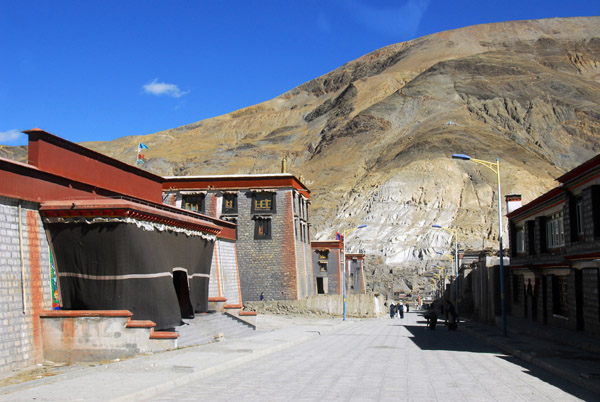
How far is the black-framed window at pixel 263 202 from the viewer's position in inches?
1667

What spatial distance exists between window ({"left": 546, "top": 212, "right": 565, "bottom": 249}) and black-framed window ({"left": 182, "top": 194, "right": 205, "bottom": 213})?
74.9ft

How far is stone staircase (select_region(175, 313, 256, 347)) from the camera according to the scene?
21472 millimetres

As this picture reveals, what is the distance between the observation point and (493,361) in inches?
711

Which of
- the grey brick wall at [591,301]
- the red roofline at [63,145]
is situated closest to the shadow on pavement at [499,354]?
the grey brick wall at [591,301]

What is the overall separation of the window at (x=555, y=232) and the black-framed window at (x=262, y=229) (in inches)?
721

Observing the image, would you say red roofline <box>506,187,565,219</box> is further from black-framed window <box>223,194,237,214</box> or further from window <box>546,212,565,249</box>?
black-framed window <box>223,194,237,214</box>

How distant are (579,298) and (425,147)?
94.8m

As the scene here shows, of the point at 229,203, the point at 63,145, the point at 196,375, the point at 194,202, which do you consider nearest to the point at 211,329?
the point at 63,145

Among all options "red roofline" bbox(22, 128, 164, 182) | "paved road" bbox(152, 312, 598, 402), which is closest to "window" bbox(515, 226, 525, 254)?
"paved road" bbox(152, 312, 598, 402)

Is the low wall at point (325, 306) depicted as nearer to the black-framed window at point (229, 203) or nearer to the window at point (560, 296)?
the black-framed window at point (229, 203)

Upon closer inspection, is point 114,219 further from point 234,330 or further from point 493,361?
point 493,361

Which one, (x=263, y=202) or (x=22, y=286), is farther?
(x=263, y=202)

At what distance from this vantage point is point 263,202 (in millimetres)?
42531

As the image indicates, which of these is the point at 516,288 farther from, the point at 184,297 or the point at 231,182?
the point at 184,297
